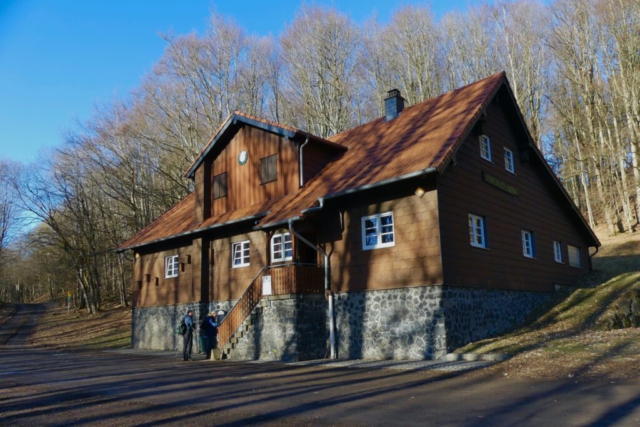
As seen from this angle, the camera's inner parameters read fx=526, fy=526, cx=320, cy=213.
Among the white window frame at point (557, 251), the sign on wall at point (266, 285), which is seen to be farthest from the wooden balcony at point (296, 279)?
the white window frame at point (557, 251)

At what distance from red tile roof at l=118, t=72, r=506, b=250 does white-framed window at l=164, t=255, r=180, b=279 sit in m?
1.75

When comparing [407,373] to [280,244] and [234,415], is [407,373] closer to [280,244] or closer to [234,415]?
[234,415]

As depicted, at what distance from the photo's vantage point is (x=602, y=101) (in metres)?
32.3

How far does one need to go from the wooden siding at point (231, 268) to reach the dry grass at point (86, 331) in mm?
8325

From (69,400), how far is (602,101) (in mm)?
33233

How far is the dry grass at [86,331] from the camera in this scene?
27.7 metres

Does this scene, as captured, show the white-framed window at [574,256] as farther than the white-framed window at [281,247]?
Yes

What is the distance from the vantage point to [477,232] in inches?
648

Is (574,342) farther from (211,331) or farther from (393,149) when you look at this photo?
(211,331)

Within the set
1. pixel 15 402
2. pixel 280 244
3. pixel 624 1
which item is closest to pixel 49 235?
pixel 280 244

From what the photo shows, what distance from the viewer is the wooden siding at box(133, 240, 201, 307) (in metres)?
21.6

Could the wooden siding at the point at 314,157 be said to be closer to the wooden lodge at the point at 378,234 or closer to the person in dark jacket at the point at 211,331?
the wooden lodge at the point at 378,234

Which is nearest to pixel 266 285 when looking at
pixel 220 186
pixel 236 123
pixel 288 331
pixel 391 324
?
pixel 288 331

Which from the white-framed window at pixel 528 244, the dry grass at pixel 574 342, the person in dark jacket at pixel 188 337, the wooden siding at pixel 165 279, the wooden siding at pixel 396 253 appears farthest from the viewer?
the wooden siding at pixel 165 279
